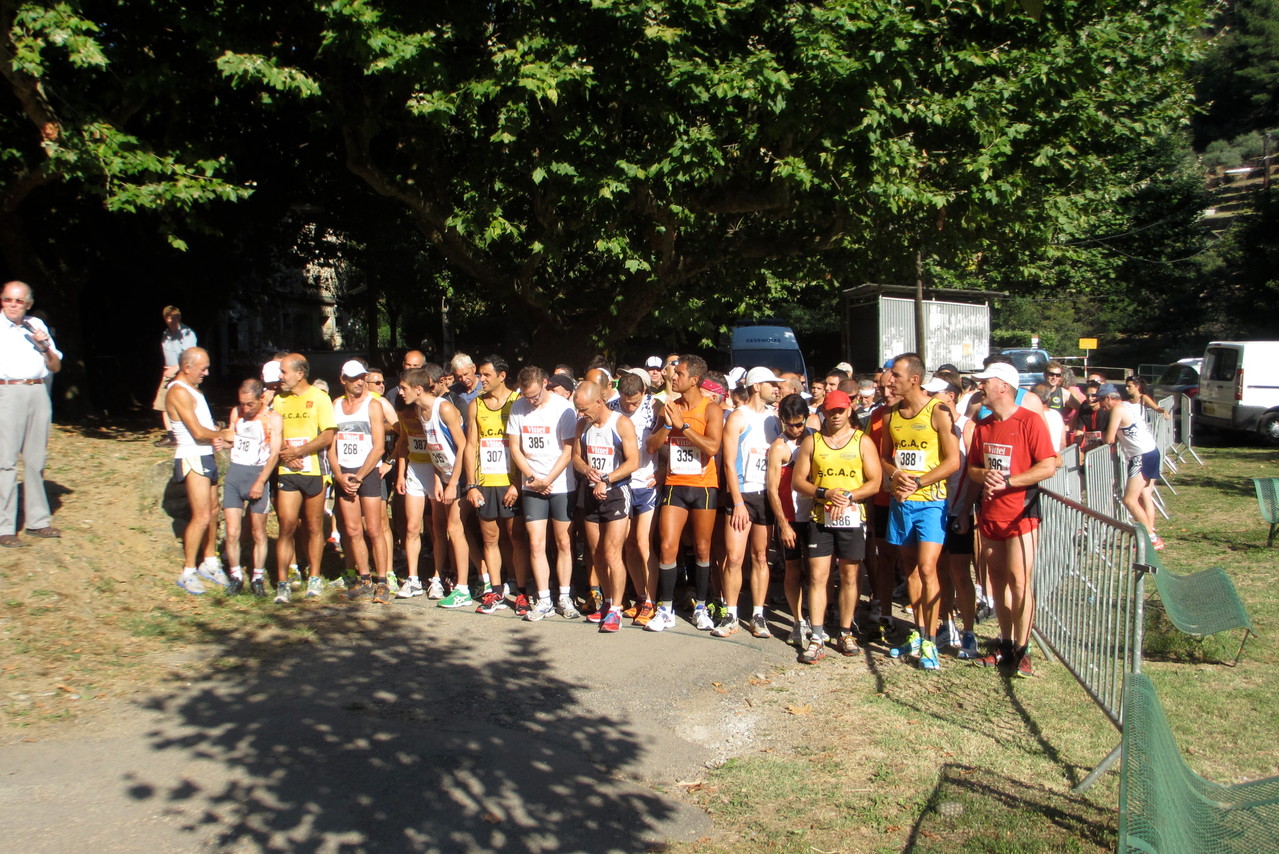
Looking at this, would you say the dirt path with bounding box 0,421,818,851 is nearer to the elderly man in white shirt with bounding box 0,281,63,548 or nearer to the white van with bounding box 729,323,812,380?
the elderly man in white shirt with bounding box 0,281,63,548

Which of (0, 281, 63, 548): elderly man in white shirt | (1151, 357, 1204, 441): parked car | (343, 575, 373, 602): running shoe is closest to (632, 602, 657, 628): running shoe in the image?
(343, 575, 373, 602): running shoe

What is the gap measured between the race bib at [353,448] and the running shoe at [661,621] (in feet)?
8.88

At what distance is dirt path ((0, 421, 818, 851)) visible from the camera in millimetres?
4387

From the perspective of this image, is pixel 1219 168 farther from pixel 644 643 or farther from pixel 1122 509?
pixel 644 643

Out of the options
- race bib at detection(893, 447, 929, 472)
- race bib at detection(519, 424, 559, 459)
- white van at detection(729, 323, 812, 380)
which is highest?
white van at detection(729, 323, 812, 380)

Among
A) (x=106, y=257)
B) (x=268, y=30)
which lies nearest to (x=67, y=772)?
(x=268, y=30)

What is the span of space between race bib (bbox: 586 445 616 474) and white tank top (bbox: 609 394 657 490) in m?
0.20

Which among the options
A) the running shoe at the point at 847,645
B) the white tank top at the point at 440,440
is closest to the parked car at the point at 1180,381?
the running shoe at the point at 847,645

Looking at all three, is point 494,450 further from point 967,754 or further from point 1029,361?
point 1029,361

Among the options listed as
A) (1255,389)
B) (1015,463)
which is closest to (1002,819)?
(1015,463)

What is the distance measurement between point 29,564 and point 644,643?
452cm

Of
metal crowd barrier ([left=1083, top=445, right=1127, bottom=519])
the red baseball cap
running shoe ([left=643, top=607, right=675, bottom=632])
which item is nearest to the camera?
the red baseball cap

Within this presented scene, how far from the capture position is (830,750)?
5.29m

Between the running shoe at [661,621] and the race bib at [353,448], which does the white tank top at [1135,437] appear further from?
the race bib at [353,448]
